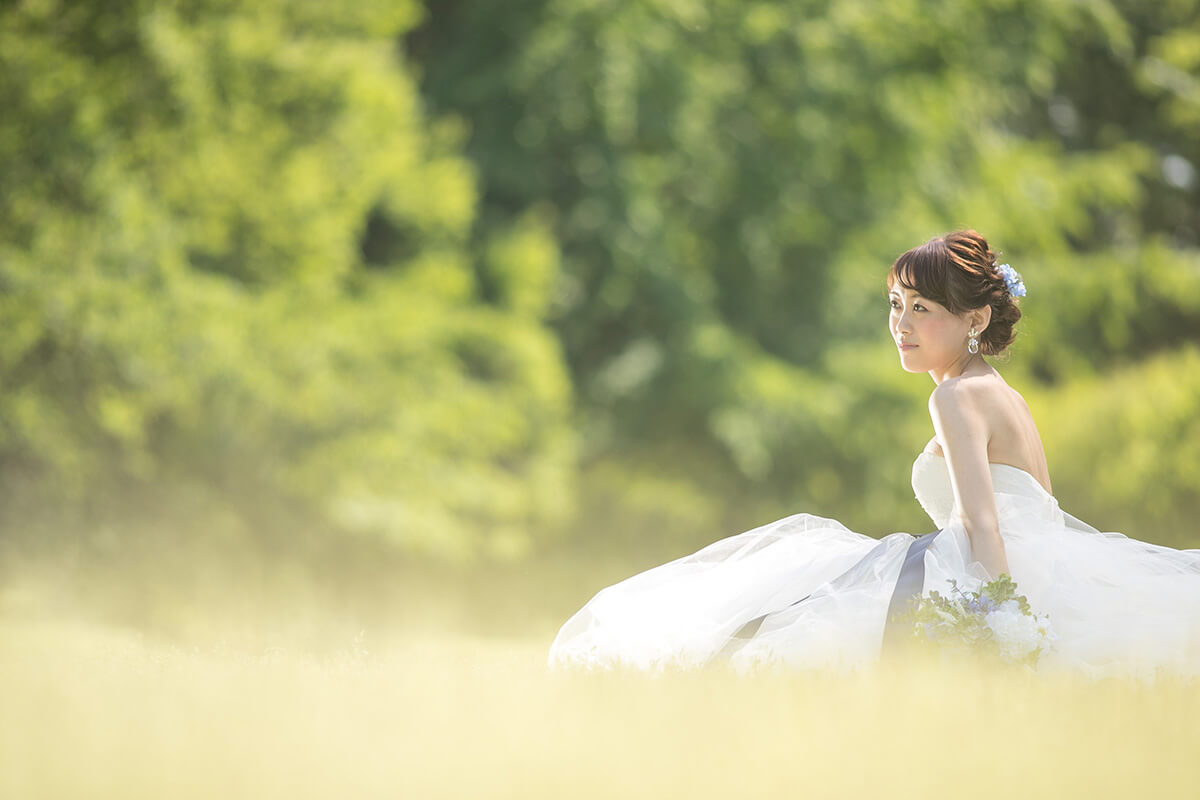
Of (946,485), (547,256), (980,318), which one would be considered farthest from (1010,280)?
(547,256)

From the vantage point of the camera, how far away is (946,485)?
310 centimetres

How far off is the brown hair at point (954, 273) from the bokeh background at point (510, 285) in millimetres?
4756

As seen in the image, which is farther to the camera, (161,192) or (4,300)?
(161,192)

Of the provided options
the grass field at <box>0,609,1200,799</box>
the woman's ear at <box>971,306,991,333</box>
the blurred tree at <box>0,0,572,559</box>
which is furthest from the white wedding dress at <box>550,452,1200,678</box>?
the blurred tree at <box>0,0,572,559</box>

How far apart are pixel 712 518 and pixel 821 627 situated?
327 inches

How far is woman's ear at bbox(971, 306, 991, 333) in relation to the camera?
306cm

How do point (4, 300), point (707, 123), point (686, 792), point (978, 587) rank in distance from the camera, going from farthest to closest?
point (707, 123) < point (4, 300) < point (978, 587) < point (686, 792)

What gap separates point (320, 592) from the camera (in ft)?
29.4

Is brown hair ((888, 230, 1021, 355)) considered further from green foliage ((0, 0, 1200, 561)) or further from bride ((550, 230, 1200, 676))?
green foliage ((0, 0, 1200, 561))

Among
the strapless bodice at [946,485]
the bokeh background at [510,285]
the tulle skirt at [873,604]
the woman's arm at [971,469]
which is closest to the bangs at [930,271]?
the woman's arm at [971,469]

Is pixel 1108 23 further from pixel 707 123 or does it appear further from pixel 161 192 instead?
pixel 161 192

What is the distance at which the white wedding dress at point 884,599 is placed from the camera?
9.10ft

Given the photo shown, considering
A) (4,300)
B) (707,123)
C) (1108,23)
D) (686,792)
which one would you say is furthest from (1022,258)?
(686,792)

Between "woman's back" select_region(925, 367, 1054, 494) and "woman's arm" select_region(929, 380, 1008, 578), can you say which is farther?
"woman's back" select_region(925, 367, 1054, 494)
